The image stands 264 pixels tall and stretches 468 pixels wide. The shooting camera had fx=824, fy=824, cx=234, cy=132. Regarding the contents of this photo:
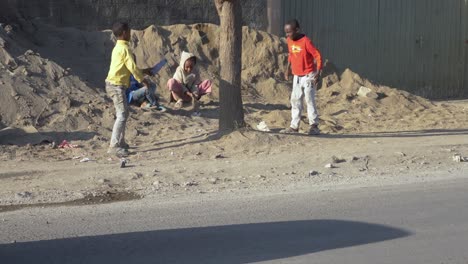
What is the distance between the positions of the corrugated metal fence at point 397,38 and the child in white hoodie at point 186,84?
490 cm

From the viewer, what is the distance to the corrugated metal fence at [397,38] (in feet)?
62.2

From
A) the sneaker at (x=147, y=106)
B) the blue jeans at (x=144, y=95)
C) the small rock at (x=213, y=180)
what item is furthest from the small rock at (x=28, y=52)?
the small rock at (x=213, y=180)

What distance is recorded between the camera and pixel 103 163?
1085cm

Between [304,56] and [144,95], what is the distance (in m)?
2.76

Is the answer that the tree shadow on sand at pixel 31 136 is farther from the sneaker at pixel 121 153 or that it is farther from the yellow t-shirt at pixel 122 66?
the yellow t-shirt at pixel 122 66

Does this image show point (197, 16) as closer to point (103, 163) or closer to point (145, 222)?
point (103, 163)

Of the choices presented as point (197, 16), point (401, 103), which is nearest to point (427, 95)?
point (401, 103)

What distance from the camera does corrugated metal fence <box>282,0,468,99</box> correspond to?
18969 mm

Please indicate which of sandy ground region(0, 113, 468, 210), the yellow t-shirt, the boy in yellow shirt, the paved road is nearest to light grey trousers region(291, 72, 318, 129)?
sandy ground region(0, 113, 468, 210)

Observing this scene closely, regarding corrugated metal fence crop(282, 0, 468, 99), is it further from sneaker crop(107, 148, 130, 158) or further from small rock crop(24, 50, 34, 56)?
sneaker crop(107, 148, 130, 158)

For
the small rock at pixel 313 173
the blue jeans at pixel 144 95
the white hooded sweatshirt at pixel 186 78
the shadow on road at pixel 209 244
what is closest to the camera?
the shadow on road at pixel 209 244

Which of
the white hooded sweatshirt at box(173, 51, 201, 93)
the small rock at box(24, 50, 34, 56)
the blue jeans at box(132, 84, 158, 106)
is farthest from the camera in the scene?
the white hooded sweatshirt at box(173, 51, 201, 93)

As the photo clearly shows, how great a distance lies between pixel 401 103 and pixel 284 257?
32.4 ft

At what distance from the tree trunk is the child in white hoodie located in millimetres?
1747
